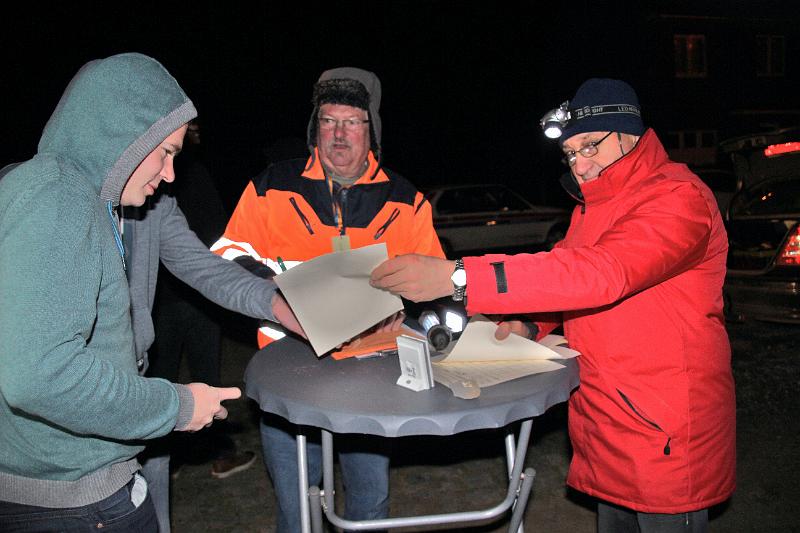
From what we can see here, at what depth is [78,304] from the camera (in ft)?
4.41

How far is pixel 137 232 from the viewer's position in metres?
2.10

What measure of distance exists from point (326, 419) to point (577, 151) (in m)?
1.31

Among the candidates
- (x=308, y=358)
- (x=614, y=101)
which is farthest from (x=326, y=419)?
(x=614, y=101)

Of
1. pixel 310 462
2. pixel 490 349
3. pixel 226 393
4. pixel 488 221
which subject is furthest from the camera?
pixel 488 221

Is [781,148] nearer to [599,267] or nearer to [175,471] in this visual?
[599,267]

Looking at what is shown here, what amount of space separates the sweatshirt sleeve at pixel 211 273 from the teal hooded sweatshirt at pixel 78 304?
2.54 ft

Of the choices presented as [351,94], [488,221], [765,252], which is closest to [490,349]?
[351,94]

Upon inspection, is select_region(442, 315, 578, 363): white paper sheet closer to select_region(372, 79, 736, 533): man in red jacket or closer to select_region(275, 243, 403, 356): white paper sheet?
select_region(372, 79, 736, 533): man in red jacket

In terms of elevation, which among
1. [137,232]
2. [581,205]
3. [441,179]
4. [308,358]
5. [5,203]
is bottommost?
[441,179]

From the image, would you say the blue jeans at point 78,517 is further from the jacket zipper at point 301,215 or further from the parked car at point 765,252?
the parked car at point 765,252

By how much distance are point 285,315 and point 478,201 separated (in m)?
11.7

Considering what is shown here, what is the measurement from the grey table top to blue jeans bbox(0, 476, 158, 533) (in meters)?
0.44

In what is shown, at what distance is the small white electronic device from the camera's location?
1.87m

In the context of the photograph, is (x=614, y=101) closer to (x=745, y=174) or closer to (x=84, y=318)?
(x=84, y=318)
